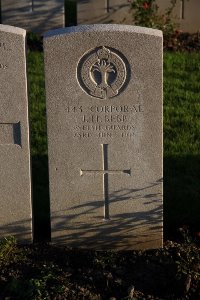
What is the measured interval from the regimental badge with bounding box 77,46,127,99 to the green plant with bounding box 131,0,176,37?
189 inches

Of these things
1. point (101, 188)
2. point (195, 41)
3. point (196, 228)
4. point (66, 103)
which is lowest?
point (196, 228)

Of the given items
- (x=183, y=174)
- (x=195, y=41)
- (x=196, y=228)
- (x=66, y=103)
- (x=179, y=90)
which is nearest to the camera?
(x=66, y=103)

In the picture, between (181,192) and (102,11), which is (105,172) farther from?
(102,11)

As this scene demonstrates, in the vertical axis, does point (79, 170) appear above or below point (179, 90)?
below

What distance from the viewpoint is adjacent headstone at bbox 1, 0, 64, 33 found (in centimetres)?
1012

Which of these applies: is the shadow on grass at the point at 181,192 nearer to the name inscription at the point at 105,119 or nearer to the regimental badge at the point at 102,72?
the name inscription at the point at 105,119

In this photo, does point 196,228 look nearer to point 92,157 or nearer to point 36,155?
point 92,157

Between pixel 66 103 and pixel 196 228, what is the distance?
60.7 inches

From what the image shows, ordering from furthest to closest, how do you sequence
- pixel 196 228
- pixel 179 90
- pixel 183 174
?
pixel 179 90, pixel 183 174, pixel 196 228

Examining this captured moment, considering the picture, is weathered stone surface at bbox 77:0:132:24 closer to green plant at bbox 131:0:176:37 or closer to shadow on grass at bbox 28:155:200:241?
green plant at bbox 131:0:176:37

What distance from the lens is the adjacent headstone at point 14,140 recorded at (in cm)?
507

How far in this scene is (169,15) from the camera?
33.1 feet

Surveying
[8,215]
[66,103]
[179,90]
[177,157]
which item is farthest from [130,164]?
Answer: [179,90]

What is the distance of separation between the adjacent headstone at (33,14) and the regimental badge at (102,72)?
205 inches
